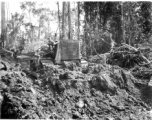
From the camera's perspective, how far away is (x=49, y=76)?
5477mm

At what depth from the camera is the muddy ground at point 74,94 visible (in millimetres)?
4188

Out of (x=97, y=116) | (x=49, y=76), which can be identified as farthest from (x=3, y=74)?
(x=97, y=116)

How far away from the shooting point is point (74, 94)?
5.21 meters

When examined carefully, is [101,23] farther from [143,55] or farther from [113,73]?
[113,73]

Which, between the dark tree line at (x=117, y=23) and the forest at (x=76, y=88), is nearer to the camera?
the forest at (x=76, y=88)

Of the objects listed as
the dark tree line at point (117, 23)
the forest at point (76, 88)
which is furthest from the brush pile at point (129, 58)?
the dark tree line at point (117, 23)

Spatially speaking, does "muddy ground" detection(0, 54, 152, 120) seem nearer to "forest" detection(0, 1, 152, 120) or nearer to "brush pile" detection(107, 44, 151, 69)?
"forest" detection(0, 1, 152, 120)

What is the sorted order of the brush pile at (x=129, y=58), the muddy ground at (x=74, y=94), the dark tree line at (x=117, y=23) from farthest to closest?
the dark tree line at (x=117, y=23) → the brush pile at (x=129, y=58) → the muddy ground at (x=74, y=94)

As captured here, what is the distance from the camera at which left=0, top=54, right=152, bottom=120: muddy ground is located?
4.19 meters

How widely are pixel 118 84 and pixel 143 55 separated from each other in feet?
8.97

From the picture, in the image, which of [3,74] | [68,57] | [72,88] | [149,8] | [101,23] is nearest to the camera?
[3,74]

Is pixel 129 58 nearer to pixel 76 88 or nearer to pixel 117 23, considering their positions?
pixel 76 88

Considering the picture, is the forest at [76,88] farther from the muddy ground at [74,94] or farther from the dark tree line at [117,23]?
the dark tree line at [117,23]

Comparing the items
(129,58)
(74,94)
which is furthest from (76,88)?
(129,58)
